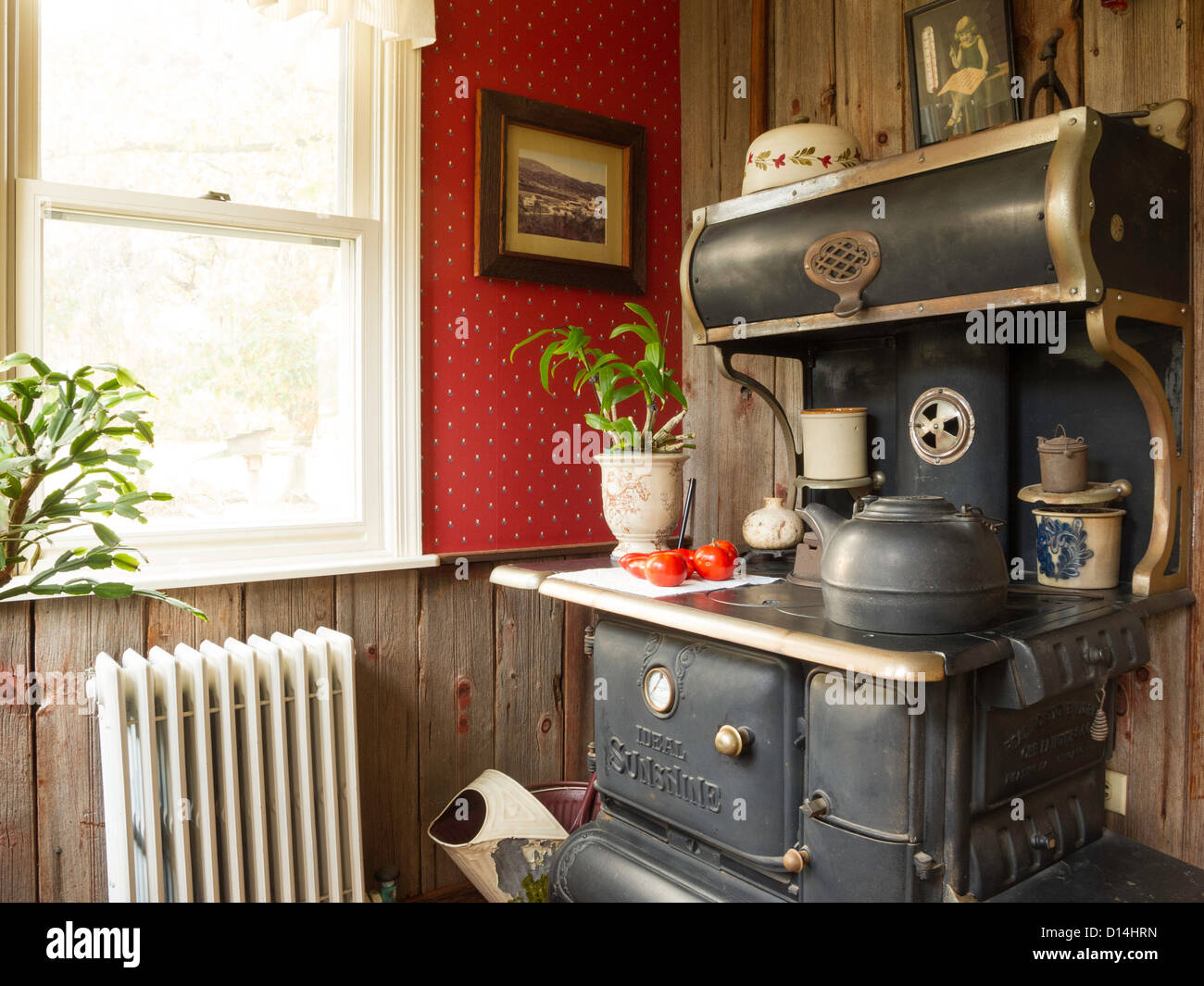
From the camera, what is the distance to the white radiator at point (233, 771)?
67.7 inches

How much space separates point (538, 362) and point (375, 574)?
73 cm

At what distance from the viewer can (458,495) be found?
2338mm

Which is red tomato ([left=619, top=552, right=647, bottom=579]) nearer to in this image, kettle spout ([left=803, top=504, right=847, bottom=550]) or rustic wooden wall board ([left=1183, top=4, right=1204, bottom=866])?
kettle spout ([left=803, top=504, right=847, bottom=550])

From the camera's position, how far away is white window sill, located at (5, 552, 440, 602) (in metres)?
1.87

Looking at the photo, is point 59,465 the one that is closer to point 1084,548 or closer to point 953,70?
point 1084,548

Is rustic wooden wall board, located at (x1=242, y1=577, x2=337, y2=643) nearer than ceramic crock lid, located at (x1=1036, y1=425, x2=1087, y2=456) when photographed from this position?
No

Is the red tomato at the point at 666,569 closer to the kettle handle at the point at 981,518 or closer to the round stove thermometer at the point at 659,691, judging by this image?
the round stove thermometer at the point at 659,691

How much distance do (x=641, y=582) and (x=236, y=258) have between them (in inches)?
47.4

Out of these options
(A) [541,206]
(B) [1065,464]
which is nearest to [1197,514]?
(B) [1065,464]

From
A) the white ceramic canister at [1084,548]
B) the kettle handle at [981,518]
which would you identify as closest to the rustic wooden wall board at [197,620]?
the kettle handle at [981,518]

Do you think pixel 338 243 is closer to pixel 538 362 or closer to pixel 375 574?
pixel 538 362

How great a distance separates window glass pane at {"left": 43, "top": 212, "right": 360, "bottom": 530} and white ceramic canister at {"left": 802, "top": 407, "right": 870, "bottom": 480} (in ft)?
3.67

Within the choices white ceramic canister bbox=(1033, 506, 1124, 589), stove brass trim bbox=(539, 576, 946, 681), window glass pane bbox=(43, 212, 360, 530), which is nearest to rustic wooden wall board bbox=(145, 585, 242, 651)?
window glass pane bbox=(43, 212, 360, 530)
